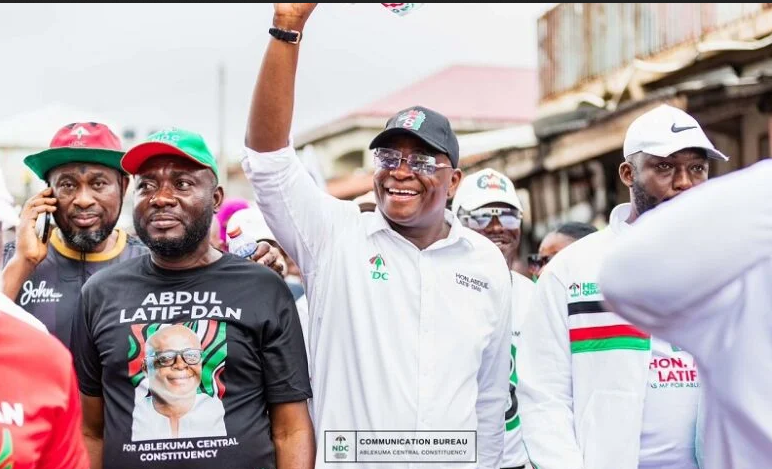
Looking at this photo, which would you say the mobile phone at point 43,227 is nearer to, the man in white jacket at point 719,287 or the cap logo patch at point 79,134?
the cap logo patch at point 79,134

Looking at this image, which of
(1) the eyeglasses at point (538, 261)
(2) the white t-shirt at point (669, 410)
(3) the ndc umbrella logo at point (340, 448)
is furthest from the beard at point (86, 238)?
(1) the eyeglasses at point (538, 261)

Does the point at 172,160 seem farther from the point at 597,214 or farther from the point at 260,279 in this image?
the point at 597,214

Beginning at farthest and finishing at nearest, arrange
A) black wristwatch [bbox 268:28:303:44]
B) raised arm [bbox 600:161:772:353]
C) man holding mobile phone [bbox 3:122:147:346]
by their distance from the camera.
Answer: man holding mobile phone [bbox 3:122:147:346]
black wristwatch [bbox 268:28:303:44]
raised arm [bbox 600:161:772:353]

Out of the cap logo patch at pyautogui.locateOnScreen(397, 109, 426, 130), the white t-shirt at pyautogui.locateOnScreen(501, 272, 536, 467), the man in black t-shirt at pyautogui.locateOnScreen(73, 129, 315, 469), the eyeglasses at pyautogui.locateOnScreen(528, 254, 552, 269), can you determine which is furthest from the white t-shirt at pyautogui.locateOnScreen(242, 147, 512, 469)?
the eyeglasses at pyautogui.locateOnScreen(528, 254, 552, 269)

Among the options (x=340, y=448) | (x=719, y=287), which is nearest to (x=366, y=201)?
(x=340, y=448)

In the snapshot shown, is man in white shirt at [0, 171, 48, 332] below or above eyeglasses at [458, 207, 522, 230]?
below

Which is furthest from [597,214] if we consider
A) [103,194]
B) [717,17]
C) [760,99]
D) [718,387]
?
[718,387]

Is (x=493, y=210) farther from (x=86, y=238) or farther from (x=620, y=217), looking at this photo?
(x=86, y=238)

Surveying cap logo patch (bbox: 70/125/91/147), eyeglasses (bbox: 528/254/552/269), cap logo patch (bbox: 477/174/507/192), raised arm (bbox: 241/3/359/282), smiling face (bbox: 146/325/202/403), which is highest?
cap logo patch (bbox: 477/174/507/192)

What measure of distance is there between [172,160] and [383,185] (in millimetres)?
833

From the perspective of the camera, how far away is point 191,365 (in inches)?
153

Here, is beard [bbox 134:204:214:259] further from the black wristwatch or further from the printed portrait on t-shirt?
the black wristwatch

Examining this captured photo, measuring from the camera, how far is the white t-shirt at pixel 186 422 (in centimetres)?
385

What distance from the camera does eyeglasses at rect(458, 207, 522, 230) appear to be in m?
6.53
